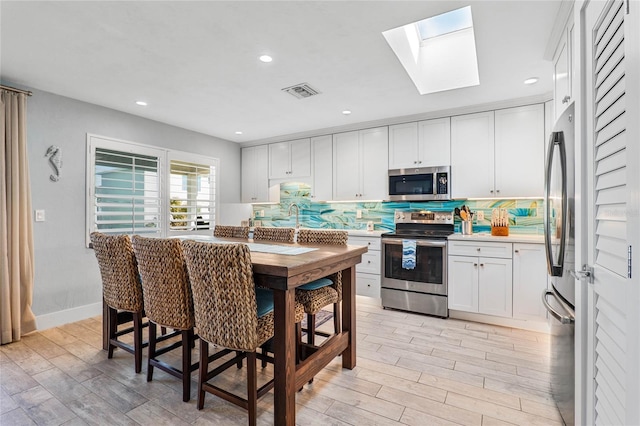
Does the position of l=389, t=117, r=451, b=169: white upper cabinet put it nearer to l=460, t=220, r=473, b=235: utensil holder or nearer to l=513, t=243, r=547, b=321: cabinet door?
l=460, t=220, r=473, b=235: utensil holder

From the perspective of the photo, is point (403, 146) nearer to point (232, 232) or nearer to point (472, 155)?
point (472, 155)

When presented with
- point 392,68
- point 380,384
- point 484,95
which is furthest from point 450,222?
point 380,384

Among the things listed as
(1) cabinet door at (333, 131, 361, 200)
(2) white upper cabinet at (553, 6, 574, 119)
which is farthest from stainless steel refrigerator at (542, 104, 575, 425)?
(1) cabinet door at (333, 131, 361, 200)

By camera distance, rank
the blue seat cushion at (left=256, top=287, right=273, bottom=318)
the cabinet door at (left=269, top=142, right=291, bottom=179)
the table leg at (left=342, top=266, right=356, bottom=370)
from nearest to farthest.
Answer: the blue seat cushion at (left=256, top=287, right=273, bottom=318)
the table leg at (left=342, top=266, right=356, bottom=370)
the cabinet door at (left=269, top=142, right=291, bottom=179)

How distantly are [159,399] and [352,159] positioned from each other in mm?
3461

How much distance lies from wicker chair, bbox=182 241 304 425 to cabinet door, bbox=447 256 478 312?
7.89 ft

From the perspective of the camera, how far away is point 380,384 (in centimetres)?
217

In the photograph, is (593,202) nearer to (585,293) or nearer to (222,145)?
(585,293)

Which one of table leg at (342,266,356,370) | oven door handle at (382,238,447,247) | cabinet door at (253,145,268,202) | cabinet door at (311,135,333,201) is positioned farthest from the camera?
cabinet door at (253,145,268,202)

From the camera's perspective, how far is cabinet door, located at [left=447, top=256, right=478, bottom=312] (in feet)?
11.1

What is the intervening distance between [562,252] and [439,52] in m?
2.16

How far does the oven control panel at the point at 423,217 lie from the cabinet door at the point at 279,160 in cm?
188

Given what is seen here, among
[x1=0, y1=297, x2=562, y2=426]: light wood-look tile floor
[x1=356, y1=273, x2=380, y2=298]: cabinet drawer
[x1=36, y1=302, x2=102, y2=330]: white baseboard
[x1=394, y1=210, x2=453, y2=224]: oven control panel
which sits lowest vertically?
[x1=0, y1=297, x2=562, y2=426]: light wood-look tile floor

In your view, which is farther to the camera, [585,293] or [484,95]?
[484,95]
